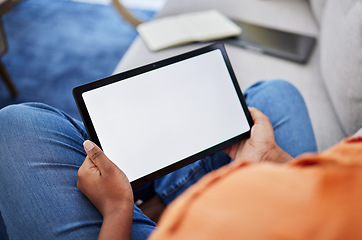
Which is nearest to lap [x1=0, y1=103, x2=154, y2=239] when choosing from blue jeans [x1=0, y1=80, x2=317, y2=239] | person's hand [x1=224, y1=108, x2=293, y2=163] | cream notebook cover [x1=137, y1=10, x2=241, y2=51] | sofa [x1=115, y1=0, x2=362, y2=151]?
blue jeans [x1=0, y1=80, x2=317, y2=239]

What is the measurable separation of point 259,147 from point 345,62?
41 cm

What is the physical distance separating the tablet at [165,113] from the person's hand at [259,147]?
0.06 ft

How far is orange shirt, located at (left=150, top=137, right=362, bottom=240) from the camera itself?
21 centimetres

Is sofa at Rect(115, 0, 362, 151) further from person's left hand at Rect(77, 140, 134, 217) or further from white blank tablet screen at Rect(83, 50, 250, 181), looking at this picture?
person's left hand at Rect(77, 140, 134, 217)

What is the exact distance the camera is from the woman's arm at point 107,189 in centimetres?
45

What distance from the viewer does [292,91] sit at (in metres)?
0.77

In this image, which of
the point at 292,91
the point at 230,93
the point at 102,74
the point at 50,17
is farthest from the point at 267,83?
the point at 50,17

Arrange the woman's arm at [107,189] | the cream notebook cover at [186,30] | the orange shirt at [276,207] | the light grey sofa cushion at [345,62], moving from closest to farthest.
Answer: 1. the orange shirt at [276,207]
2. the woman's arm at [107,189]
3. the light grey sofa cushion at [345,62]
4. the cream notebook cover at [186,30]

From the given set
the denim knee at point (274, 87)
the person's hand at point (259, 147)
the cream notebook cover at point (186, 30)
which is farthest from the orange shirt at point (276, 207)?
the cream notebook cover at point (186, 30)

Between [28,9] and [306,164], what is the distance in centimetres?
218

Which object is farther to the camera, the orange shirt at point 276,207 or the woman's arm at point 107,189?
the woman's arm at point 107,189

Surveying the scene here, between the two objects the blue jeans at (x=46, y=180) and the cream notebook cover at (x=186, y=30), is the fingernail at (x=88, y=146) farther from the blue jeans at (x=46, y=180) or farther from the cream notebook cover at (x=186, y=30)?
the cream notebook cover at (x=186, y=30)

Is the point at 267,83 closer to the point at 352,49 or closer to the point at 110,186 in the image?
the point at 352,49

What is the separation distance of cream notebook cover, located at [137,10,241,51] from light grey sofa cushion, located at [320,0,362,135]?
323 millimetres
